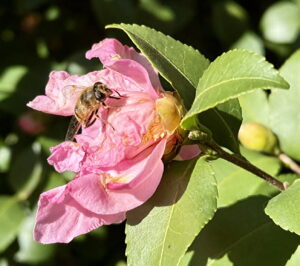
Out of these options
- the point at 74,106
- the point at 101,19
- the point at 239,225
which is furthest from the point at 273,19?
the point at 74,106

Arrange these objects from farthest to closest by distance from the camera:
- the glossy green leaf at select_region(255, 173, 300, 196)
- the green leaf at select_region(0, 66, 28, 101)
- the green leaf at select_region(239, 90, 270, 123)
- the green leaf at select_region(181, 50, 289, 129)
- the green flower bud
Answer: the green leaf at select_region(0, 66, 28, 101) < the green leaf at select_region(239, 90, 270, 123) < the green flower bud < the glossy green leaf at select_region(255, 173, 300, 196) < the green leaf at select_region(181, 50, 289, 129)

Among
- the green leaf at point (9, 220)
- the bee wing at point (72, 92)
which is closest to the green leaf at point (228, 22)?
the green leaf at point (9, 220)

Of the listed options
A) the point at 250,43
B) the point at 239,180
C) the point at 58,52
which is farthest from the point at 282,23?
the point at 58,52

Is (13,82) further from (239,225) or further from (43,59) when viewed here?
(239,225)

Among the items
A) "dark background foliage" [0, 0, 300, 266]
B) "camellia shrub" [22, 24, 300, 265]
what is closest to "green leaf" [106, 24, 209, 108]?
"camellia shrub" [22, 24, 300, 265]

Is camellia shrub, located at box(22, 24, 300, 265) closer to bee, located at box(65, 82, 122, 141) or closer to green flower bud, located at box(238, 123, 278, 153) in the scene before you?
bee, located at box(65, 82, 122, 141)

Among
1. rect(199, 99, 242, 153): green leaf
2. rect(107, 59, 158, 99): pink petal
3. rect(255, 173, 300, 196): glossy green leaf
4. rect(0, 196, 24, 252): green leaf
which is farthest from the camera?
rect(0, 196, 24, 252): green leaf

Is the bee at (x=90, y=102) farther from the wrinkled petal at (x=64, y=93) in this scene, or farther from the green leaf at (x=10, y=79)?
the green leaf at (x=10, y=79)
